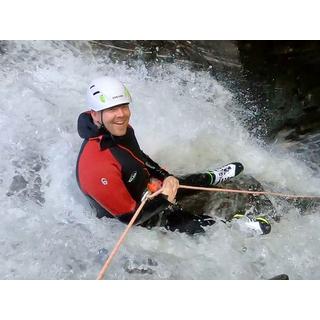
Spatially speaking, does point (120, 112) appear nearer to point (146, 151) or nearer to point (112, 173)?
point (112, 173)

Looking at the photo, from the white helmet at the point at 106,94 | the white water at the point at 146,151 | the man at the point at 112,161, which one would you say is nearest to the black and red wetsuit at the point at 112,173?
the man at the point at 112,161

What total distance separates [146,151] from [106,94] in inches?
60.4

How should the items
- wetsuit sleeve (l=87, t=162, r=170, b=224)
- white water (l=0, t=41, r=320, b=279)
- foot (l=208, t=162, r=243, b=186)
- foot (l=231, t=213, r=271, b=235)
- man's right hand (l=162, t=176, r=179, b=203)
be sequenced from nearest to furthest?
wetsuit sleeve (l=87, t=162, r=170, b=224)
man's right hand (l=162, t=176, r=179, b=203)
white water (l=0, t=41, r=320, b=279)
foot (l=231, t=213, r=271, b=235)
foot (l=208, t=162, r=243, b=186)

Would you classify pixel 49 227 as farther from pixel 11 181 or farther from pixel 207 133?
pixel 207 133

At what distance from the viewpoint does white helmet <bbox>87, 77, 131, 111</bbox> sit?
8.18 feet

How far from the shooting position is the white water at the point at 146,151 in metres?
2.86

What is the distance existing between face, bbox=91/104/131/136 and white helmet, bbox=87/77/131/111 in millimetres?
34

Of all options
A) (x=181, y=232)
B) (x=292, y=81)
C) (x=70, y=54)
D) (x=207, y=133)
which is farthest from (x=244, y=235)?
(x=70, y=54)

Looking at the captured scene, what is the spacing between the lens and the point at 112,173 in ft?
8.03

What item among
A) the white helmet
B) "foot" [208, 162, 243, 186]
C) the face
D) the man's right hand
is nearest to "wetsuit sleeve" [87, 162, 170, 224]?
the man's right hand

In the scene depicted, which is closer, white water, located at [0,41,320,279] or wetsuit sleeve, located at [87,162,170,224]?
wetsuit sleeve, located at [87,162,170,224]

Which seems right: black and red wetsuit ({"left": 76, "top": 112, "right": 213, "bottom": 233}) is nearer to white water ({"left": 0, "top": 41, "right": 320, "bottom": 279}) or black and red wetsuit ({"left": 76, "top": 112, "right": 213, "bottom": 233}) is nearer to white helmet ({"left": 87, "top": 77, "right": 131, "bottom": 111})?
white helmet ({"left": 87, "top": 77, "right": 131, "bottom": 111})

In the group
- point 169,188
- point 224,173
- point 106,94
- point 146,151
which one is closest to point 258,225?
point 224,173

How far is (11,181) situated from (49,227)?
0.57 m
